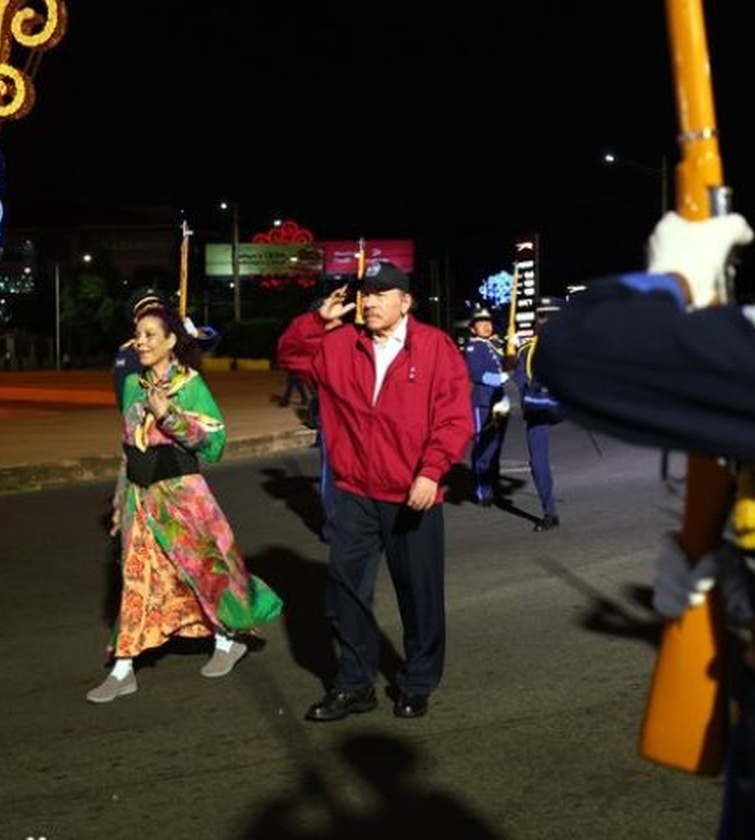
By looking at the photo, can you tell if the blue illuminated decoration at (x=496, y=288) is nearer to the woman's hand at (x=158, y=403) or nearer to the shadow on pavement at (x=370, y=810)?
the woman's hand at (x=158, y=403)

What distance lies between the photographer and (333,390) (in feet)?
17.5

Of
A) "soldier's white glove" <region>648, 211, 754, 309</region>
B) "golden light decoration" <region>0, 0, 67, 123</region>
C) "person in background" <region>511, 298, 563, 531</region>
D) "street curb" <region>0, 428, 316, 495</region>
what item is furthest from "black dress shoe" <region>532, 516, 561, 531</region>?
"golden light decoration" <region>0, 0, 67, 123</region>

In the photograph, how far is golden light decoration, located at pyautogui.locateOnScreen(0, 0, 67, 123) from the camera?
70.9ft

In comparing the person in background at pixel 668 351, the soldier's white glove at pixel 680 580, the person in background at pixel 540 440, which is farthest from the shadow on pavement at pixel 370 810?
the person in background at pixel 540 440

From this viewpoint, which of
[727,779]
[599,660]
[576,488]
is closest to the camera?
[727,779]

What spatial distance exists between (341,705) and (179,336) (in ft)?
6.11

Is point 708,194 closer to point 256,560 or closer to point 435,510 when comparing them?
point 435,510

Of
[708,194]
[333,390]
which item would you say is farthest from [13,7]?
[708,194]

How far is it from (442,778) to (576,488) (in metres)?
7.99

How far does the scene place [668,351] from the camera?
5.42 feet

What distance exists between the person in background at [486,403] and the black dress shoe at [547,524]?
4.66 ft

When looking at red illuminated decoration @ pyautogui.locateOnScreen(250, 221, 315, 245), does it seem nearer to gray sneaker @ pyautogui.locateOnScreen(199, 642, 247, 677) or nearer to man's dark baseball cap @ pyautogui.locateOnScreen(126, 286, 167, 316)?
man's dark baseball cap @ pyautogui.locateOnScreen(126, 286, 167, 316)

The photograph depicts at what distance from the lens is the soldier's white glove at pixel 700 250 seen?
67.9 inches

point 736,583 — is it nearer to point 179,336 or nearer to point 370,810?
point 370,810
